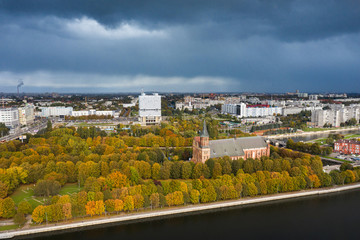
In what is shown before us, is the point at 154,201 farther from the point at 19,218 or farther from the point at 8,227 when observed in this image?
the point at 8,227

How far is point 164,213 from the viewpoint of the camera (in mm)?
24031

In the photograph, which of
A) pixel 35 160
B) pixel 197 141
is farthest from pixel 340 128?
pixel 35 160

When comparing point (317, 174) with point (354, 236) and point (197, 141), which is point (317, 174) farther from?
point (197, 141)

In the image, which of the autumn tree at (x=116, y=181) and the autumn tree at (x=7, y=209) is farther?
the autumn tree at (x=116, y=181)

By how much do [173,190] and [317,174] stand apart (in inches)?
629

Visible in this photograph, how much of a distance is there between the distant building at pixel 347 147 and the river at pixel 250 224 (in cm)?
1937

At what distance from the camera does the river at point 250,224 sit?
69.7 ft

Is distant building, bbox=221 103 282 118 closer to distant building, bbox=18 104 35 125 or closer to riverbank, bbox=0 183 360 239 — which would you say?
distant building, bbox=18 104 35 125

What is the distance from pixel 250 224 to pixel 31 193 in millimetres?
20753

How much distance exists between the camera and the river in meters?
21.2

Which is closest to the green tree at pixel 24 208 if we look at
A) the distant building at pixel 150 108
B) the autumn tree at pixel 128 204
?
the autumn tree at pixel 128 204

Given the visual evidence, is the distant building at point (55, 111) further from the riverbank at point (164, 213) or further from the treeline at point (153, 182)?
the riverbank at point (164, 213)

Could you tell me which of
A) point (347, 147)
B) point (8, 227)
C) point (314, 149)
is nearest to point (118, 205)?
point (8, 227)

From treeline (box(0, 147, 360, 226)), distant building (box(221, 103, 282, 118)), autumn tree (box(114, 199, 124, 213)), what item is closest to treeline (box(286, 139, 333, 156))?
treeline (box(0, 147, 360, 226))
